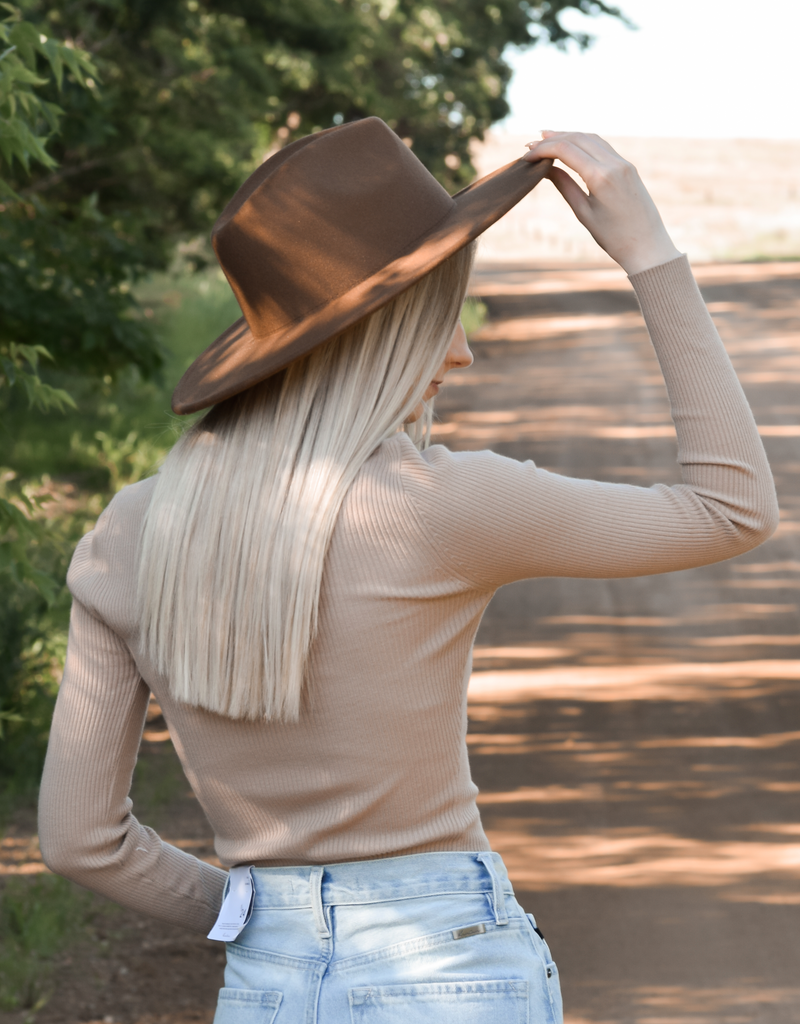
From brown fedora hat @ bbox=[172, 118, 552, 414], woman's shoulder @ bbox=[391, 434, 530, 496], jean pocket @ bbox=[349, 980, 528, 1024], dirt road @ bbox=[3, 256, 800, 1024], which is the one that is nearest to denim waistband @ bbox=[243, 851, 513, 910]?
jean pocket @ bbox=[349, 980, 528, 1024]

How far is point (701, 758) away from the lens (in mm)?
5516

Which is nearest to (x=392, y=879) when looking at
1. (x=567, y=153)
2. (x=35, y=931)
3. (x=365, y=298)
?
(x=365, y=298)

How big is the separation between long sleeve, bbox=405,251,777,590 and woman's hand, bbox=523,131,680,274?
3cm

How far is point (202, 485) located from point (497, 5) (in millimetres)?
16159

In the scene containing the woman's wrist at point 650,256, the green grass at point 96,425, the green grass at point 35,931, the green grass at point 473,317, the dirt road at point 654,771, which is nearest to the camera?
the woman's wrist at point 650,256

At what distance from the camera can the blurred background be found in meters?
3.82

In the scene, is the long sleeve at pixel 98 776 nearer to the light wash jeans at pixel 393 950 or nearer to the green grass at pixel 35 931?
the light wash jeans at pixel 393 950

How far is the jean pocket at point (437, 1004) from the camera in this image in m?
1.30

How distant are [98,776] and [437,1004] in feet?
1.70

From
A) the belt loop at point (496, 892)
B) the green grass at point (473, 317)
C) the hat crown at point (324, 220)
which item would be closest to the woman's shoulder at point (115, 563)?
the hat crown at point (324, 220)

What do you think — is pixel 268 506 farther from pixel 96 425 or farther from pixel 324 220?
pixel 96 425

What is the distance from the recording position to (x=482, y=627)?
7844 millimetres

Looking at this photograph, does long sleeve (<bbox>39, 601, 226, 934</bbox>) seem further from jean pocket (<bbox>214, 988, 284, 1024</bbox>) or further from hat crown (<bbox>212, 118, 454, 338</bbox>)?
hat crown (<bbox>212, 118, 454, 338</bbox>)

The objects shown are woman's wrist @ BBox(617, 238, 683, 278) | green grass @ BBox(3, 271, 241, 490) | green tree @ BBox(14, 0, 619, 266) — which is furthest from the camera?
green grass @ BBox(3, 271, 241, 490)
